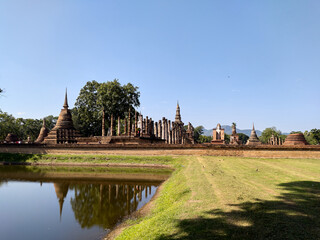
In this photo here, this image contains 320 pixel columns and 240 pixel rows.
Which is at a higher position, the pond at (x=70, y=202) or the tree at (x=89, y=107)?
the tree at (x=89, y=107)

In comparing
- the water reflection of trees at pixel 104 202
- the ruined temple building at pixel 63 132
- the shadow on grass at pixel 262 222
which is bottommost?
the water reflection of trees at pixel 104 202

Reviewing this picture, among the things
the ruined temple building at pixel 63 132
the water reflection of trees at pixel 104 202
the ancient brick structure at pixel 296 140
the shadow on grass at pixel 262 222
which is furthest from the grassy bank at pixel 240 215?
the ruined temple building at pixel 63 132

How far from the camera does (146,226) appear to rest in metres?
6.47

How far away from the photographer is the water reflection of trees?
8680 millimetres

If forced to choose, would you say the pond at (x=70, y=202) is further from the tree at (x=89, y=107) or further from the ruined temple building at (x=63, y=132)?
the tree at (x=89, y=107)

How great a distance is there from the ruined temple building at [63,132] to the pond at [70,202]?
14759mm

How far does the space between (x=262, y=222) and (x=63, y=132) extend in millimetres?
32666

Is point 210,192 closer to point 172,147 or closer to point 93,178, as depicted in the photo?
point 93,178

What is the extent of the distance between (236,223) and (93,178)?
13062 mm

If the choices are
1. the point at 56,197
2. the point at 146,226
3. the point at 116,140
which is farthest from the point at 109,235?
the point at 116,140

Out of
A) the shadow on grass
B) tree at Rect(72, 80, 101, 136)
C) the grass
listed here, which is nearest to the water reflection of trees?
the grass

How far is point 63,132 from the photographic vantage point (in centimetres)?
3369

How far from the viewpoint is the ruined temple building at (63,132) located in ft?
108

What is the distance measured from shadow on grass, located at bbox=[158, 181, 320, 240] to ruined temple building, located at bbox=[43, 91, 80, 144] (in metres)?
29.9
